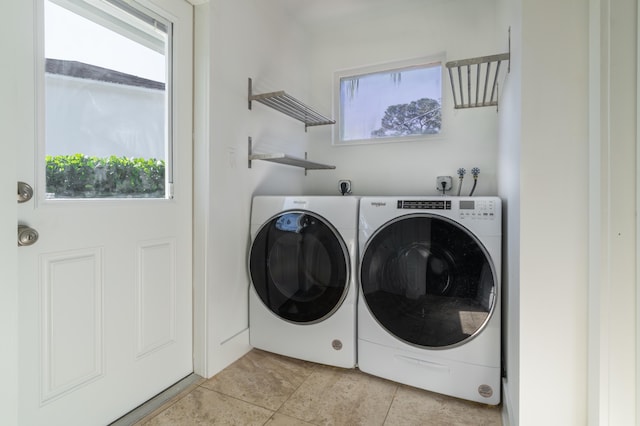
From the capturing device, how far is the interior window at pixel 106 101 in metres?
1.03

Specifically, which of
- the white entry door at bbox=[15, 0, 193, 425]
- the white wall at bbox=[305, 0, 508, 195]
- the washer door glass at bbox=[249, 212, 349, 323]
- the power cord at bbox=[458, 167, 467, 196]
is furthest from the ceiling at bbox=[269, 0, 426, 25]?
the washer door glass at bbox=[249, 212, 349, 323]

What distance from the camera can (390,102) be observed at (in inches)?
91.6

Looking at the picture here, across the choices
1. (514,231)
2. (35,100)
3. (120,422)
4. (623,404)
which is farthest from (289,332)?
(35,100)

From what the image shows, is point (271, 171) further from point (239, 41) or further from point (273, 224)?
point (239, 41)

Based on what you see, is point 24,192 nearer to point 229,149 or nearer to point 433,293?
point 229,149

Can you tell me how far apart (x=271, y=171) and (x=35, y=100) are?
4.03 feet

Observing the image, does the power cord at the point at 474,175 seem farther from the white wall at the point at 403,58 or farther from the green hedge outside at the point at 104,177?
the green hedge outside at the point at 104,177

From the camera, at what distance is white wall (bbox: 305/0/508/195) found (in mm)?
1995

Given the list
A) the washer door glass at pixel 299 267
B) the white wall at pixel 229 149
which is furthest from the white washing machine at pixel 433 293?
the white wall at pixel 229 149

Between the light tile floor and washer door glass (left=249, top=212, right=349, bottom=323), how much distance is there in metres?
0.32

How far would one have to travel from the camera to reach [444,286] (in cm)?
134

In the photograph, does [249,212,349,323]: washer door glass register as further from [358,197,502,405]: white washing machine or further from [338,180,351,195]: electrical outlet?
[338,180,351,195]: electrical outlet

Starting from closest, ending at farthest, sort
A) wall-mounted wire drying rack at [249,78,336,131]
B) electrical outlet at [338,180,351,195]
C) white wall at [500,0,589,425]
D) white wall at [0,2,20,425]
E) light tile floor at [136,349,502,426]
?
white wall at [0,2,20,425], white wall at [500,0,589,425], light tile floor at [136,349,502,426], wall-mounted wire drying rack at [249,78,336,131], electrical outlet at [338,180,351,195]

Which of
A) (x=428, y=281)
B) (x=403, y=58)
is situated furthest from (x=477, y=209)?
(x=403, y=58)
